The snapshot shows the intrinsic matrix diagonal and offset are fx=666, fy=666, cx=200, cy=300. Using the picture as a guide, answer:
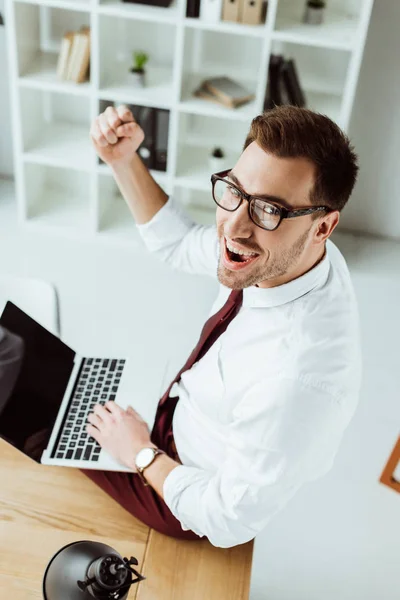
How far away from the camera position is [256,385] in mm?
1338

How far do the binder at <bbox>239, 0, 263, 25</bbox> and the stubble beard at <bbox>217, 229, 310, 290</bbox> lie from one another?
1.68 metres

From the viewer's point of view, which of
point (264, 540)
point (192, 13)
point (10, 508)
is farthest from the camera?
point (192, 13)

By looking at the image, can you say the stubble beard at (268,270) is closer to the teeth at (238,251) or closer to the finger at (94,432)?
the teeth at (238,251)

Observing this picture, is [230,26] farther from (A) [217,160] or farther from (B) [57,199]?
(B) [57,199]

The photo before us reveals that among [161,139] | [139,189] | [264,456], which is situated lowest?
[161,139]

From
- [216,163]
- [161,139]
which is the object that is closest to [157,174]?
[161,139]

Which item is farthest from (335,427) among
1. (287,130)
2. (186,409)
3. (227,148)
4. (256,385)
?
(227,148)

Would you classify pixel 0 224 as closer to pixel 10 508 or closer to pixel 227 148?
pixel 227 148

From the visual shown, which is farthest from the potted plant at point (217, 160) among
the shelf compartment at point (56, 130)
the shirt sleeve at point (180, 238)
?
the shirt sleeve at point (180, 238)

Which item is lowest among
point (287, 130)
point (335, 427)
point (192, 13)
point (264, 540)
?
point (264, 540)

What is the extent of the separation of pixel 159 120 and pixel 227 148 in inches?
16.4

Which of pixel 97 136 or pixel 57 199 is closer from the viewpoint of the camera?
pixel 97 136

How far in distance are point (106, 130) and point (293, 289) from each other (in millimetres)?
645

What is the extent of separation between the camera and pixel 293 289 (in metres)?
1.41
